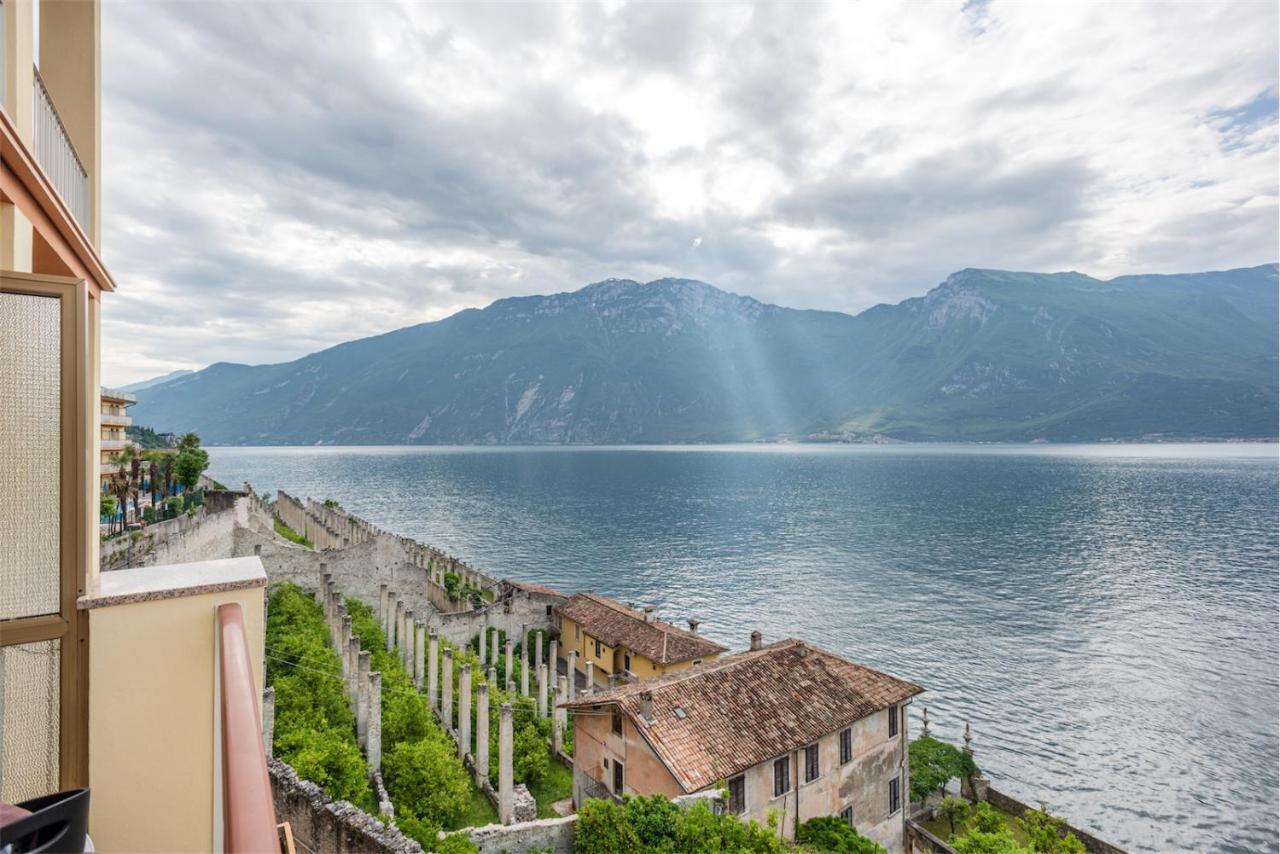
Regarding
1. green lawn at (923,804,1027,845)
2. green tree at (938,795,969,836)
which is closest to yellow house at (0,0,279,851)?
green lawn at (923,804,1027,845)

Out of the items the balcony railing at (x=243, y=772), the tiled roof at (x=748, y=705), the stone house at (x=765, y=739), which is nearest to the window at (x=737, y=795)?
the stone house at (x=765, y=739)

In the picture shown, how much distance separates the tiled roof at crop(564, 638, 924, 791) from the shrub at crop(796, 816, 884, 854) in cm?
256

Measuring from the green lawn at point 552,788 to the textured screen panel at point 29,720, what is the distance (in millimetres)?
23680

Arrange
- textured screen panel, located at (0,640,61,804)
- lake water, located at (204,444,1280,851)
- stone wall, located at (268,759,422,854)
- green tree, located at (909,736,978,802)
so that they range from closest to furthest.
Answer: textured screen panel, located at (0,640,61,804), stone wall, located at (268,759,422,854), green tree, located at (909,736,978,802), lake water, located at (204,444,1280,851)

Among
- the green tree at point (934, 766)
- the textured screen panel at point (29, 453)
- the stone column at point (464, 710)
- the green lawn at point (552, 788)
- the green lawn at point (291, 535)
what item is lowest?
the green tree at point (934, 766)

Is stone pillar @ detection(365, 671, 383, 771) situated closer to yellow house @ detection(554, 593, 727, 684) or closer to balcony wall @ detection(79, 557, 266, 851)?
yellow house @ detection(554, 593, 727, 684)

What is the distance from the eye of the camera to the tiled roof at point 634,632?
35438mm

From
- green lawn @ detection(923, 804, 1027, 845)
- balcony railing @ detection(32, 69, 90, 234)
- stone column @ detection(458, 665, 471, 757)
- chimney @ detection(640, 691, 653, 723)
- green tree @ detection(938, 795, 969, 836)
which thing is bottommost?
green lawn @ detection(923, 804, 1027, 845)

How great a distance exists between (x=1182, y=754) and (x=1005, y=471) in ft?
532

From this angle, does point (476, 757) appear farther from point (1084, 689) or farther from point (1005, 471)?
point (1005, 471)

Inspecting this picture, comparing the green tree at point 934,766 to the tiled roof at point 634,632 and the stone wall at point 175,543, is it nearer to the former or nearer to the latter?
the tiled roof at point 634,632

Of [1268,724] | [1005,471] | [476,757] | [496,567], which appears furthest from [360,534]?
[1005,471]

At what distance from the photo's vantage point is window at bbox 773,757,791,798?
21984mm

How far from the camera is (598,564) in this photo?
7488 cm
